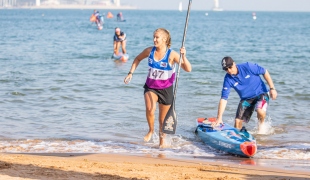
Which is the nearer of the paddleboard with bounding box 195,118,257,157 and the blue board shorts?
the paddleboard with bounding box 195,118,257,157

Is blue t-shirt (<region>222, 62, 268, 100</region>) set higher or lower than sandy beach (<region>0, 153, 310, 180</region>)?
higher

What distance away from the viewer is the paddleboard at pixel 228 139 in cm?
848

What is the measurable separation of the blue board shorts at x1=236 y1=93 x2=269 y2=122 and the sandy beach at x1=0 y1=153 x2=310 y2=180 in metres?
1.89

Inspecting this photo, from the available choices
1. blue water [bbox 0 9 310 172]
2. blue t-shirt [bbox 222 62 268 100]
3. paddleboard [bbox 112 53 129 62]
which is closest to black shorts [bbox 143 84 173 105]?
blue water [bbox 0 9 310 172]

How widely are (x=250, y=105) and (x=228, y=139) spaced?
3.22ft

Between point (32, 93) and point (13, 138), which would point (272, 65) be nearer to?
point (32, 93)

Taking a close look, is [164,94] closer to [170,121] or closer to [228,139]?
[170,121]

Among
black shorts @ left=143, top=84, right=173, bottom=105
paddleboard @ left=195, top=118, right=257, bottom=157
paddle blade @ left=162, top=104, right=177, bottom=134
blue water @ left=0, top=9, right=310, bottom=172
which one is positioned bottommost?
blue water @ left=0, top=9, right=310, bottom=172

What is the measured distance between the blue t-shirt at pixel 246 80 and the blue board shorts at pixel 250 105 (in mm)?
87

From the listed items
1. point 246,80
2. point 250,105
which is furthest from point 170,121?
point 250,105

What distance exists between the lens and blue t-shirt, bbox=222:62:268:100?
9172 mm

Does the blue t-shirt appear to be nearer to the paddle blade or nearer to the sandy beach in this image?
the paddle blade

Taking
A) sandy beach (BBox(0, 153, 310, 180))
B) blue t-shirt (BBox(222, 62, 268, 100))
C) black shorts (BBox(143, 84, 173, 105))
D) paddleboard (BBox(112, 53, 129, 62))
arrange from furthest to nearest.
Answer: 1. paddleboard (BBox(112, 53, 129, 62))
2. blue t-shirt (BBox(222, 62, 268, 100))
3. black shorts (BBox(143, 84, 173, 105))
4. sandy beach (BBox(0, 153, 310, 180))

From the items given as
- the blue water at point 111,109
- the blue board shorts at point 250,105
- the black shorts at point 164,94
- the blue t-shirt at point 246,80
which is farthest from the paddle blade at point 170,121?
the blue board shorts at point 250,105
